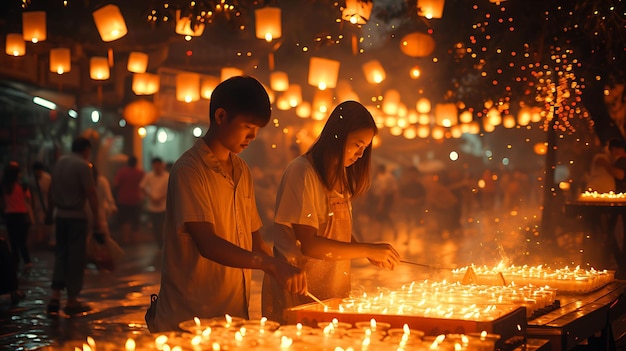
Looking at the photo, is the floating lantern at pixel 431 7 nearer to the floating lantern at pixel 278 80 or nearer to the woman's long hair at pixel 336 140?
the woman's long hair at pixel 336 140

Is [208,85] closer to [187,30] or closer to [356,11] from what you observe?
[187,30]

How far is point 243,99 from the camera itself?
4051 millimetres

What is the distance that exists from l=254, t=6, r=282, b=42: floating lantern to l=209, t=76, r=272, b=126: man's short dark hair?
8.63 meters

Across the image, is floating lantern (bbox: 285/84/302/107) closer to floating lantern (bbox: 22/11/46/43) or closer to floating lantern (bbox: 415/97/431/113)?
floating lantern (bbox: 415/97/431/113)

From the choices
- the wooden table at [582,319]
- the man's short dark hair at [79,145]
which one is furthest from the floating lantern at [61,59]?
the wooden table at [582,319]

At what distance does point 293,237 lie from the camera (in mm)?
4895

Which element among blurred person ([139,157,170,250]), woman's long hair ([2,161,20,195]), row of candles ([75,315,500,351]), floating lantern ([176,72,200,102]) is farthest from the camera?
blurred person ([139,157,170,250])

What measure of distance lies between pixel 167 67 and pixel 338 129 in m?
18.7

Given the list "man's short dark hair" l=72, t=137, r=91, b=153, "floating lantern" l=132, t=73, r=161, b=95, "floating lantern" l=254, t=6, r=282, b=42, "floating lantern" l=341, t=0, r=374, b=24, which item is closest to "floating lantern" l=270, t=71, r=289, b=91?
"floating lantern" l=132, t=73, r=161, b=95

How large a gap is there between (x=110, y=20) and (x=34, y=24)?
179 cm

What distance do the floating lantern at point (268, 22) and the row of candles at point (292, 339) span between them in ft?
31.2

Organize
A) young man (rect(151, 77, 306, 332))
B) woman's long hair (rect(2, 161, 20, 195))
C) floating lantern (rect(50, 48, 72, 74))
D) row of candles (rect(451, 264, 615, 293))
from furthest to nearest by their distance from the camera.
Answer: floating lantern (rect(50, 48, 72, 74)), woman's long hair (rect(2, 161, 20, 195)), row of candles (rect(451, 264, 615, 293)), young man (rect(151, 77, 306, 332))

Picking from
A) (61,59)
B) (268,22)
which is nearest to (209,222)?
(268,22)

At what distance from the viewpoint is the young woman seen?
4.80 metres
